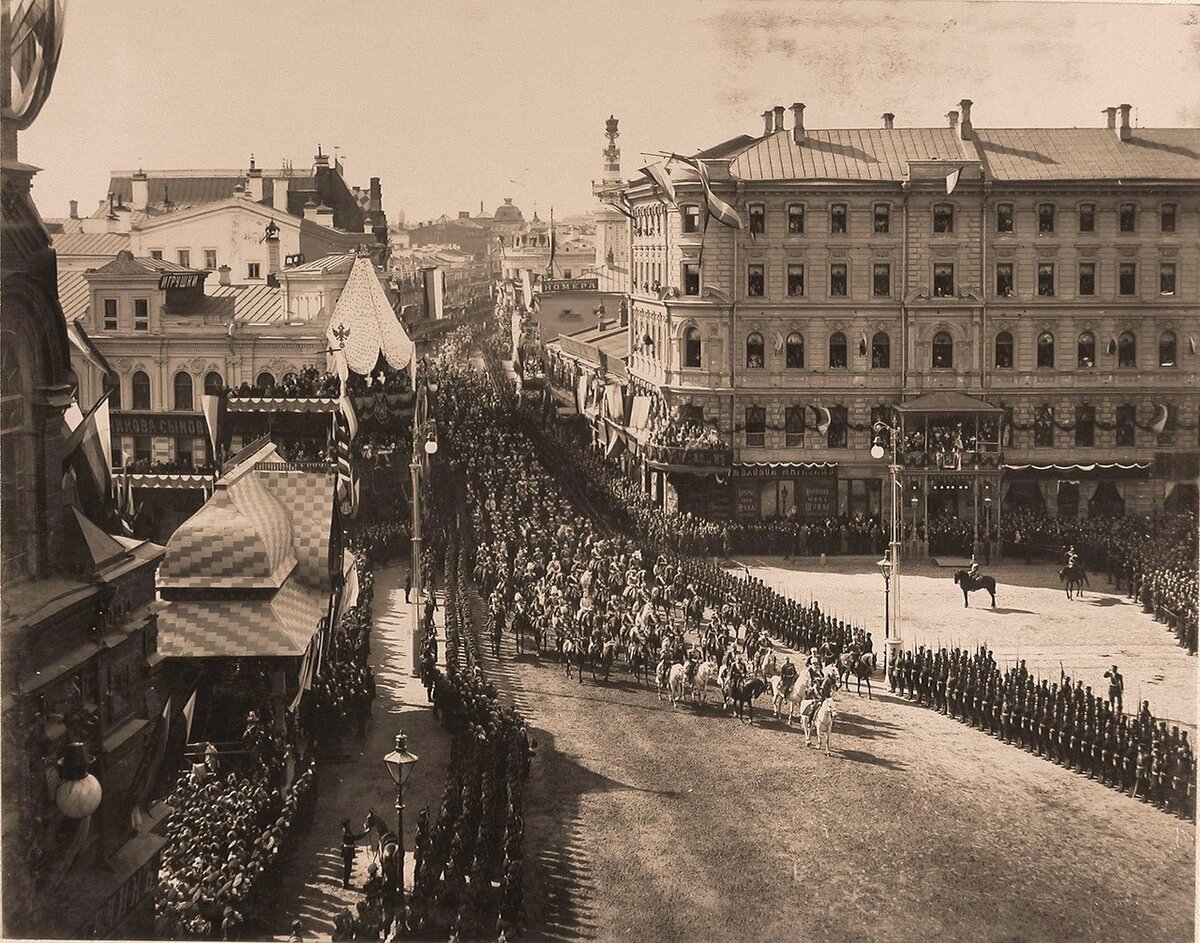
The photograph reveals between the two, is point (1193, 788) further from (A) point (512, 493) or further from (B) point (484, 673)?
(A) point (512, 493)

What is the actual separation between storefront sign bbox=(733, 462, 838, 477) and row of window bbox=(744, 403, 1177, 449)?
0.82 m

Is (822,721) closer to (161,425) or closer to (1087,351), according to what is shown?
(161,425)

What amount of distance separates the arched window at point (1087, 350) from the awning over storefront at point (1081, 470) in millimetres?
3379

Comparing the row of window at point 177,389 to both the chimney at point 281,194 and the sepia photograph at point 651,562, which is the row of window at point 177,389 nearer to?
the sepia photograph at point 651,562

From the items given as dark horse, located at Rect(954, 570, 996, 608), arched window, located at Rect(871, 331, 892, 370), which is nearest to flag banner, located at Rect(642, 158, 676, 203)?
arched window, located at Rect(871, 331, 892, 370)

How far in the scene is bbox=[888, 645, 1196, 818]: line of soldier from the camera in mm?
26203

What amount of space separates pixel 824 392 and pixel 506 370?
53.1 meters

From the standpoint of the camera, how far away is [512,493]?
5050cm

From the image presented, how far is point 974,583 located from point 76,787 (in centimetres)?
2927

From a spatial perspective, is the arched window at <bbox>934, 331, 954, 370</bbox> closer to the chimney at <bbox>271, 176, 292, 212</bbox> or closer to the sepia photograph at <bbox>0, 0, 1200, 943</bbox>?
the sepia photograph at <bbox>0, 0, 1200, 943</bbox>

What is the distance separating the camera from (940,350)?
171ft

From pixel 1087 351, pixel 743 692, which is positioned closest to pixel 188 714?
pixel 743 692

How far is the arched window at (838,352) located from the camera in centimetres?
5241

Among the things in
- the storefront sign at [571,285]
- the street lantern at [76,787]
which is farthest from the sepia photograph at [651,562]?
the storefront sign at [571,285]
